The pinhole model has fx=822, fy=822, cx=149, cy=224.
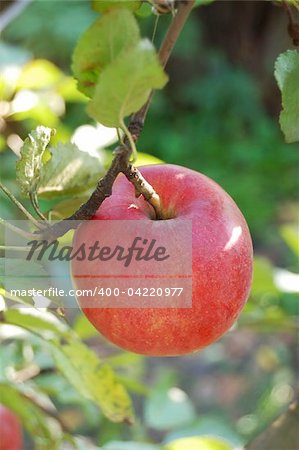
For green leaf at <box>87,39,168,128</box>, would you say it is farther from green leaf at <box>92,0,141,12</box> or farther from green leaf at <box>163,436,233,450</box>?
green leaf at <box>163,436,233,450</box>

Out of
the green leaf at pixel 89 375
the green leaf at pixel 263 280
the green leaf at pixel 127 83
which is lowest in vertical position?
the green leaf at pixel 263 280

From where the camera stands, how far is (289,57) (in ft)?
1.40

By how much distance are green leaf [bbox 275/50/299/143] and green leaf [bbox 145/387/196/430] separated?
2.28ft

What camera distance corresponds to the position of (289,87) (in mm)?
426

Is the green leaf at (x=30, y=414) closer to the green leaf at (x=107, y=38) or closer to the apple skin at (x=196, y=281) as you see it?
the apple skin at (x=196, y=281)

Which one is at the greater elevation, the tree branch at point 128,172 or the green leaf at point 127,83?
the green leaf at point 127,83

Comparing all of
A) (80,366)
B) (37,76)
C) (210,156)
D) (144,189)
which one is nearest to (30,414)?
(80,366)

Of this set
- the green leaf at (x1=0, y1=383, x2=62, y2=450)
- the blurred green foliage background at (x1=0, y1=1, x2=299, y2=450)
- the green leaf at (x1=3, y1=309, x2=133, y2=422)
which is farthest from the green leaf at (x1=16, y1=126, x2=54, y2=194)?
the blurred green foliage background at (x1=0, y1=1, x2=299, y2=450)

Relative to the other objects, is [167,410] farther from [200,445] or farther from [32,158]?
[32,158]

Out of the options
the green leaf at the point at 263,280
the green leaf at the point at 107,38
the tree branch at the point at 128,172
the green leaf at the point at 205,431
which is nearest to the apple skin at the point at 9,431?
the green leaf at the point at 205,431

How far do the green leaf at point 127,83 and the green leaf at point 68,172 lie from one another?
169 mm

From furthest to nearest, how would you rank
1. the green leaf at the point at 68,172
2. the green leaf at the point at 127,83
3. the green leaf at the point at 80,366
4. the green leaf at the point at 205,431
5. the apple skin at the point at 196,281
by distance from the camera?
the green leaf at the point at 205,431, the green leaf at the point at 80,366, the green leaf at the point at 68,172, the apple skin at the point at 196,281, the green leaf at the point at 127,83

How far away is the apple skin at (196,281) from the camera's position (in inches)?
17.4

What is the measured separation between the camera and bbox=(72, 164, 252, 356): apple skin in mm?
442
